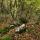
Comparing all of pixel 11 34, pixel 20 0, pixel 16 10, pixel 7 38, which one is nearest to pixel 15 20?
pixel 16 10

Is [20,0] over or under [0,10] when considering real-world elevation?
over

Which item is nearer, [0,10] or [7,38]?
[7,38]

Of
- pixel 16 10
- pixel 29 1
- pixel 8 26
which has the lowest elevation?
pixel 8 26

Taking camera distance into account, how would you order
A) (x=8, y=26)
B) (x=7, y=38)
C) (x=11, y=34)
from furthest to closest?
1. (x=8, y=26)
2. (x=11, y=34)
3. (x=7, y=38)

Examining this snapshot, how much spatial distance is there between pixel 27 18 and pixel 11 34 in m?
2.55

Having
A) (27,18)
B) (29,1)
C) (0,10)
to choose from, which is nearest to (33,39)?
(27,18)

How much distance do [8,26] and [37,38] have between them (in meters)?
3.24

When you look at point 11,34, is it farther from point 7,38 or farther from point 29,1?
point 29,1

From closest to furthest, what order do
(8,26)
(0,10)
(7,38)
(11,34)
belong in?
(7,38), (11,34), (8,26), (0,10)

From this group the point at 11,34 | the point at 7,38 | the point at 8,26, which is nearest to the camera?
the point at 7,38

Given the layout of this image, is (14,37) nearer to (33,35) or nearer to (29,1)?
(33,35)

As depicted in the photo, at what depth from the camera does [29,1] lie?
1163cm

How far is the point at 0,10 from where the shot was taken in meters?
15.1

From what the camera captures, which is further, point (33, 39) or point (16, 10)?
point (16, 10)
